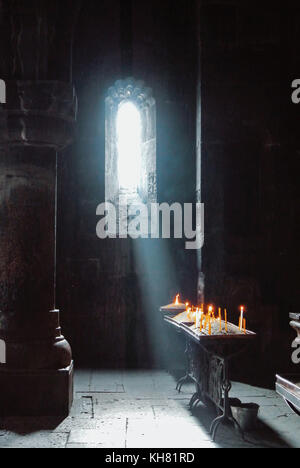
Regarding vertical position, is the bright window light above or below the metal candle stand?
above

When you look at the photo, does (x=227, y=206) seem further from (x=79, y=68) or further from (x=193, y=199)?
(x=79, y=68)

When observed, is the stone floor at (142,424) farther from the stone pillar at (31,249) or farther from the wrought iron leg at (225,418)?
the stone pillar at (31,249)

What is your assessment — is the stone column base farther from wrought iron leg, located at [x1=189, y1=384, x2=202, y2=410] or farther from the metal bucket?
the metal bucket

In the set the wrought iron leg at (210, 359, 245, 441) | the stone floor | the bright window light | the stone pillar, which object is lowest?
the stone floor

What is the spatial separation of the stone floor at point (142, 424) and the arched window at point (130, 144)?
Answer: 10.5 feet

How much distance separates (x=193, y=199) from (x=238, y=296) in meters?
1.63

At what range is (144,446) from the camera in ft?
14.4

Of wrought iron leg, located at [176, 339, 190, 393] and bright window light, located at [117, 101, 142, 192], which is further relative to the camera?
bright window light, located at [117, 101, 142, 192]

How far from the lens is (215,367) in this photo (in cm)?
527

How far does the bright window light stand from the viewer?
28.1ft

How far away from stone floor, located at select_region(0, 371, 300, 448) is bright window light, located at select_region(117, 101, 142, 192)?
346 centimetres

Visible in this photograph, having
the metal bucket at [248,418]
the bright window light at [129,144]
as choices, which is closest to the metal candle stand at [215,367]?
the metal bucket at [248,418]

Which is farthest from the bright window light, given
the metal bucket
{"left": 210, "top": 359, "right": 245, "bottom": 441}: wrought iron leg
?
the metal bucket
